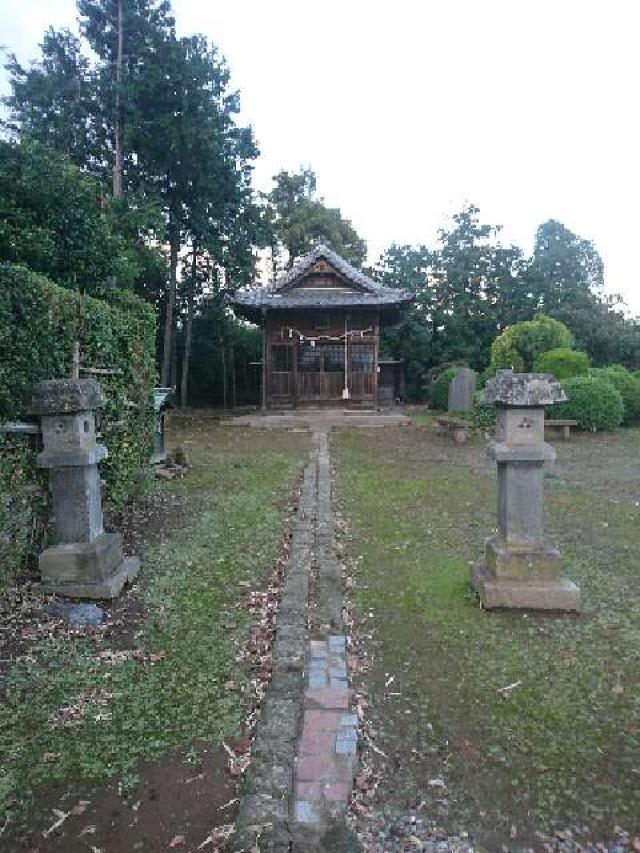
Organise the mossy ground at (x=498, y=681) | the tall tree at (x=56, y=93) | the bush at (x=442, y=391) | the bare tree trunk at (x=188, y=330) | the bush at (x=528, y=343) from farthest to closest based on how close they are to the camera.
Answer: the bare tree trunk at (x=188, y=330), the bush at (x=442, y=391), the tall tree at (x=56, y=93), the bush at (x=528, y=343), the mossy ground at (x=498, y=681)

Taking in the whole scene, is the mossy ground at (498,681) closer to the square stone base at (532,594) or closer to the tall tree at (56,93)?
the square stone base at (532,594)

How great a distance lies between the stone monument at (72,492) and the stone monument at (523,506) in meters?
3.01

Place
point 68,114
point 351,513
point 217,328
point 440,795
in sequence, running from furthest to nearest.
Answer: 1. point 217,328
2. point 68,114
3. point 351,513
4. point 440,795

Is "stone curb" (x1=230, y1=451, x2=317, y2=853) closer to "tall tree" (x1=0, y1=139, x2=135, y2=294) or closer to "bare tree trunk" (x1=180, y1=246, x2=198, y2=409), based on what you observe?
"tall tree" (x1=0, y1=139, x2=135, y2=294)

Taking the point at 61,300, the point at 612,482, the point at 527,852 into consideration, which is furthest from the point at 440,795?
the point at 612,482

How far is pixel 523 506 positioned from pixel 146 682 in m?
2.89

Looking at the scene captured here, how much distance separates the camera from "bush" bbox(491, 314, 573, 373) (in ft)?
61.7

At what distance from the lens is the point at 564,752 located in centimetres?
261

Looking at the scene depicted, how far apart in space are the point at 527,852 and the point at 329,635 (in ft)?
5.88

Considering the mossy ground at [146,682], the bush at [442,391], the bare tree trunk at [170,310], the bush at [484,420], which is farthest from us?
the bush at [442,391]

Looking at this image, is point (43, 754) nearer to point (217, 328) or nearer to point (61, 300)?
point (61, 300)

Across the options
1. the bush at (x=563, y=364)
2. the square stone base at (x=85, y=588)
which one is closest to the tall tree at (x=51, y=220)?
the square stone base at (x=85, y=588)

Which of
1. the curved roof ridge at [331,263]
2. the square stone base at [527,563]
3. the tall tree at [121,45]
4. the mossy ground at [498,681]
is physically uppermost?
the tall tree at [121,45]

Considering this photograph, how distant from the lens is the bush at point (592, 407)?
1572 centimetres
